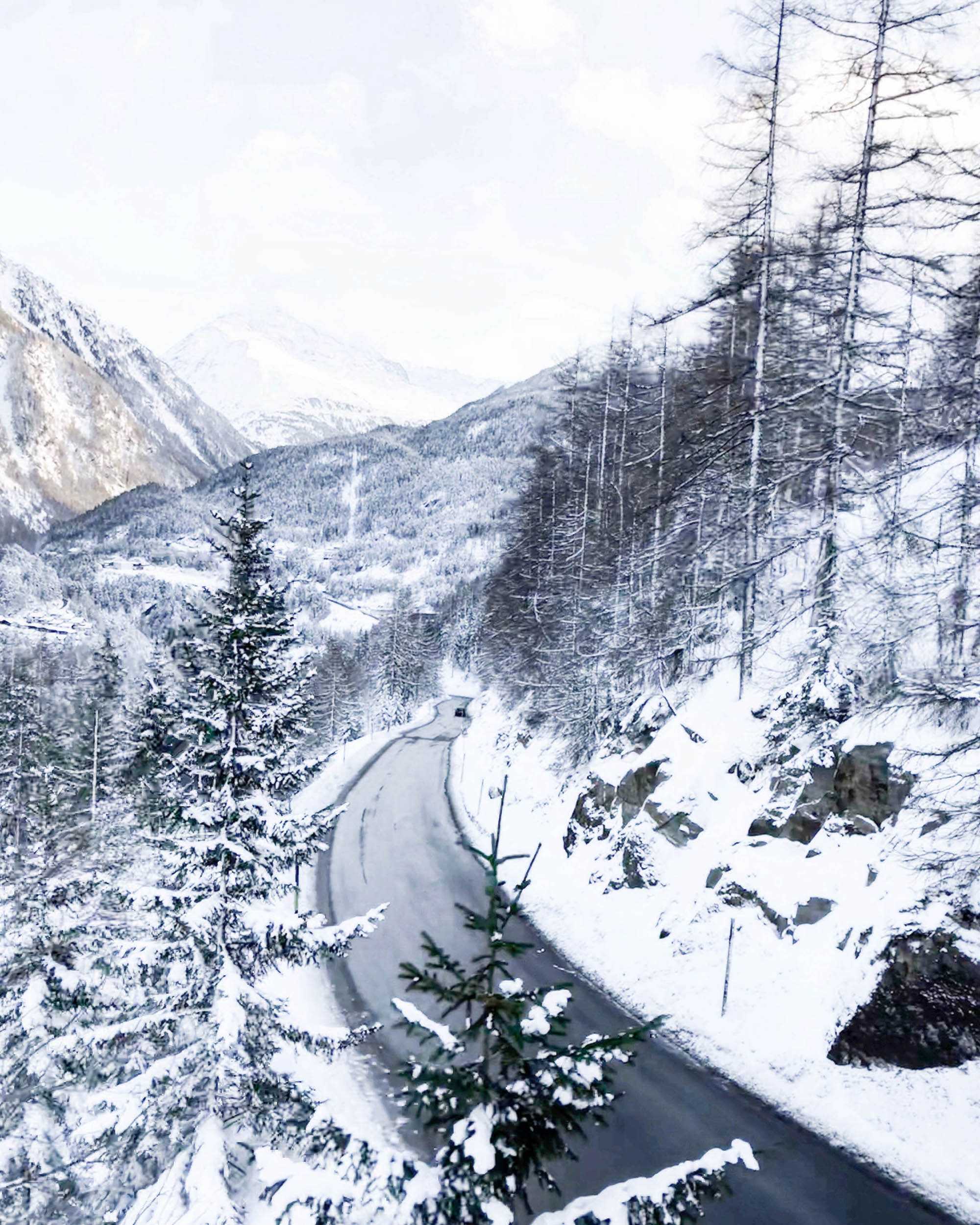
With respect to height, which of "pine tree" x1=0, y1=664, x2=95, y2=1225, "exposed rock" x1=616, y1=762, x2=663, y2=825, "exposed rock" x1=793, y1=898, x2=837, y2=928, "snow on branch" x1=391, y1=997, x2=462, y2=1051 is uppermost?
"snow on branch" x1=391, y1=997, x2=462, y2=1051

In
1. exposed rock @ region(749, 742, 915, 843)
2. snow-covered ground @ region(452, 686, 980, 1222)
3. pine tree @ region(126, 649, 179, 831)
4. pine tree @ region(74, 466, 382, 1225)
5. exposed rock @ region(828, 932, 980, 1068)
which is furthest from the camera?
pine tree @ region(126, 649, 179, 831)

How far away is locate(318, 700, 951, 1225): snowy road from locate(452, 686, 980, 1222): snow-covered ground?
1.49 ft

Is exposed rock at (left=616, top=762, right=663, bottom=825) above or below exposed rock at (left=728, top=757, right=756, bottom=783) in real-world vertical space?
below

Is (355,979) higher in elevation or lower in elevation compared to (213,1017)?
lower

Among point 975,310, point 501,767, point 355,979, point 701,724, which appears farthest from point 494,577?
point 975,310

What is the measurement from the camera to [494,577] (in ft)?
152

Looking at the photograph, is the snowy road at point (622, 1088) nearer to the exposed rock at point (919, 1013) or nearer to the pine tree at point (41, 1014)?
the exposed rock at point (919, 1013)

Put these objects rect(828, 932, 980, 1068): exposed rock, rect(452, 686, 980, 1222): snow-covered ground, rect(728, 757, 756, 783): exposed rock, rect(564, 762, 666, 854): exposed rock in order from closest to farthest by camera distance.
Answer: rect(452, 686, 980, 1222): snow-covered ground → rect(828, 932, 980, 1068): exposed rock → rect(728, 757, 756, 783): exposed rock → rect(564, 762, 666, 854): exposed rock

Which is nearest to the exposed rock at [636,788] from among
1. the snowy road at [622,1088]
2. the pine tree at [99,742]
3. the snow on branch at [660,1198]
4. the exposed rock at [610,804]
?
the exposed rock at [610,804]

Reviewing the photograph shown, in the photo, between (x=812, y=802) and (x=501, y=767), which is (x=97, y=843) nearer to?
(x=812, y=802)

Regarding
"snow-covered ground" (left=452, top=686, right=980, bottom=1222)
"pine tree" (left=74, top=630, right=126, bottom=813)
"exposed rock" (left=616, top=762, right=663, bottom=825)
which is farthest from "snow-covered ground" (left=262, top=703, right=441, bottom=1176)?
"pine tree" (left=74, top=630, right=126, bottom=813)

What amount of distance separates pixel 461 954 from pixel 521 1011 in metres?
14.2

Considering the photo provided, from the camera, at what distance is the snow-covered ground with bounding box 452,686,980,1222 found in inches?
386

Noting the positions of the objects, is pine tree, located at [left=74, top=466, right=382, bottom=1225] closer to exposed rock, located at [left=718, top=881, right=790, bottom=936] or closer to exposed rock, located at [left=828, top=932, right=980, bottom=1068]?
exposed rock, located at [left=828, top=932, right=980, bottom=1068]
